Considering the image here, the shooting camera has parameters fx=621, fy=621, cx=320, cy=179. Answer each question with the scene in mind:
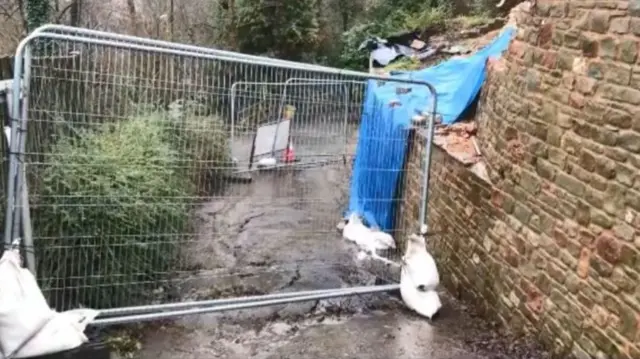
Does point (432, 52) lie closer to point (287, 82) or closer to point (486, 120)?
point (486, 120)

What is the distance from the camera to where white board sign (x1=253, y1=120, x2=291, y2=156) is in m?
4.32

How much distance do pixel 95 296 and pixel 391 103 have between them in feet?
10.1

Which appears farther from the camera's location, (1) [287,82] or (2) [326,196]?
(2) [326,196]

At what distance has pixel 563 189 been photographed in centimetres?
355

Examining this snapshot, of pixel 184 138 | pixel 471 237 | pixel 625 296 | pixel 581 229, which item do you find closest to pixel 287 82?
pixel 184 138

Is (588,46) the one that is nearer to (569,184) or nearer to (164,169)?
(569,184)

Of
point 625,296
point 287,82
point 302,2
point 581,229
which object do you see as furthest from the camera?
point 302,2

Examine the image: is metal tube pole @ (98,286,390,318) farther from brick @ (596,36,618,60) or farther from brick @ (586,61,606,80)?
brick @ (596,36,618,60)

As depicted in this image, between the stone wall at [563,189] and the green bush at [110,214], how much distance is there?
2158mm

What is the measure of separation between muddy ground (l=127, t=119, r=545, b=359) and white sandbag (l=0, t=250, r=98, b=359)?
2.03ft

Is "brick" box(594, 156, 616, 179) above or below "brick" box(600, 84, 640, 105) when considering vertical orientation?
below

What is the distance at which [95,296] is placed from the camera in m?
4.01

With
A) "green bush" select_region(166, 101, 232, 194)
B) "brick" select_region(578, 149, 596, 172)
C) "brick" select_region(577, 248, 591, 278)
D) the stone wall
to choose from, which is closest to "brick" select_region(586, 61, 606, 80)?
the stone wall

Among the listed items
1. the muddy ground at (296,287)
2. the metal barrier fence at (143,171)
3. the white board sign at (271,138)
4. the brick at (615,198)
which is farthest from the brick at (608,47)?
the white board sign at (271,138)
